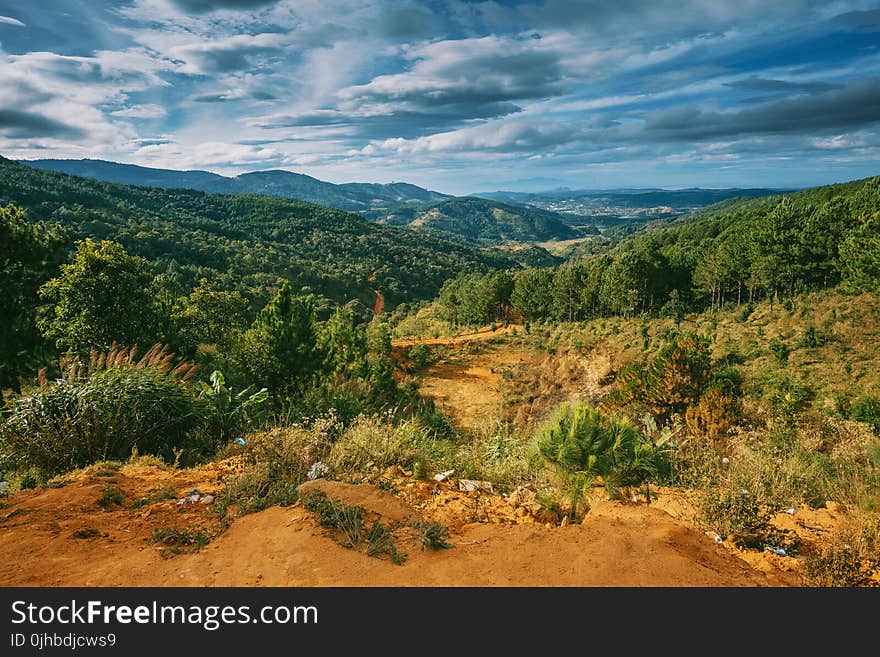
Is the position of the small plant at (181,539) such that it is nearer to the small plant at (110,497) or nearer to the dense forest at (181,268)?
the small plant at (110,497)

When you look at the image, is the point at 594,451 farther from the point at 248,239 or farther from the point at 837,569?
the point at 248,239

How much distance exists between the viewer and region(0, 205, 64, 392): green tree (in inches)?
365

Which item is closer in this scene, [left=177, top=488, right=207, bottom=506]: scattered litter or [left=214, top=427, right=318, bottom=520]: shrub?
[left=214, top=427, right=318, bottom=520]: shrub

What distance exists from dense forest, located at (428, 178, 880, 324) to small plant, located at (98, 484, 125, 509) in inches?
1228

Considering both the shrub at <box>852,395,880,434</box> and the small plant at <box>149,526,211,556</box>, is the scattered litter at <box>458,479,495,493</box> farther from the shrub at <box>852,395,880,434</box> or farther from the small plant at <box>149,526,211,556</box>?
the shrub at <box>852,395,880,434</box>

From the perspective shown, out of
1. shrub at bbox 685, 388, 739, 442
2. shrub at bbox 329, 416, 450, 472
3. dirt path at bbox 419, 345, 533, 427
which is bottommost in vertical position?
dirt path at bbox 419, 345, 533, 427

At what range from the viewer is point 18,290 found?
957 cm

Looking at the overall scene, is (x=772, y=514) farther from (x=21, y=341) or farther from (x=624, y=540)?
(x=21, y=341)

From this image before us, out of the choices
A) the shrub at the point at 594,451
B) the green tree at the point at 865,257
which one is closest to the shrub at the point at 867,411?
the shrub at the point at 594,451

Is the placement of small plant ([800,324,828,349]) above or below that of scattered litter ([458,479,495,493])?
below

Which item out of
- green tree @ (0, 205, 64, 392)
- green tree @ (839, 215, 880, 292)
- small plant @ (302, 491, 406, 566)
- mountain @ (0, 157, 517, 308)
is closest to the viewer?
small plant @ (302, 491, 406, 566)

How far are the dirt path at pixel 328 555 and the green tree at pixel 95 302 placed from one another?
6.72m

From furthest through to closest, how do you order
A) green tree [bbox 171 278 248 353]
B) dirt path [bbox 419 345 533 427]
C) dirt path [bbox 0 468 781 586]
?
dirt path [bbox 419 345 533 427] < green tree [bbox 171 278 248 353] < dirt path [bbox 0 468 781 586]

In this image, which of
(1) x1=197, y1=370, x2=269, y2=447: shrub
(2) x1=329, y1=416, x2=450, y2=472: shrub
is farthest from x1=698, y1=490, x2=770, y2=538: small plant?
(1) x1=197, y1=370, x2=269, y2=447: shrub
